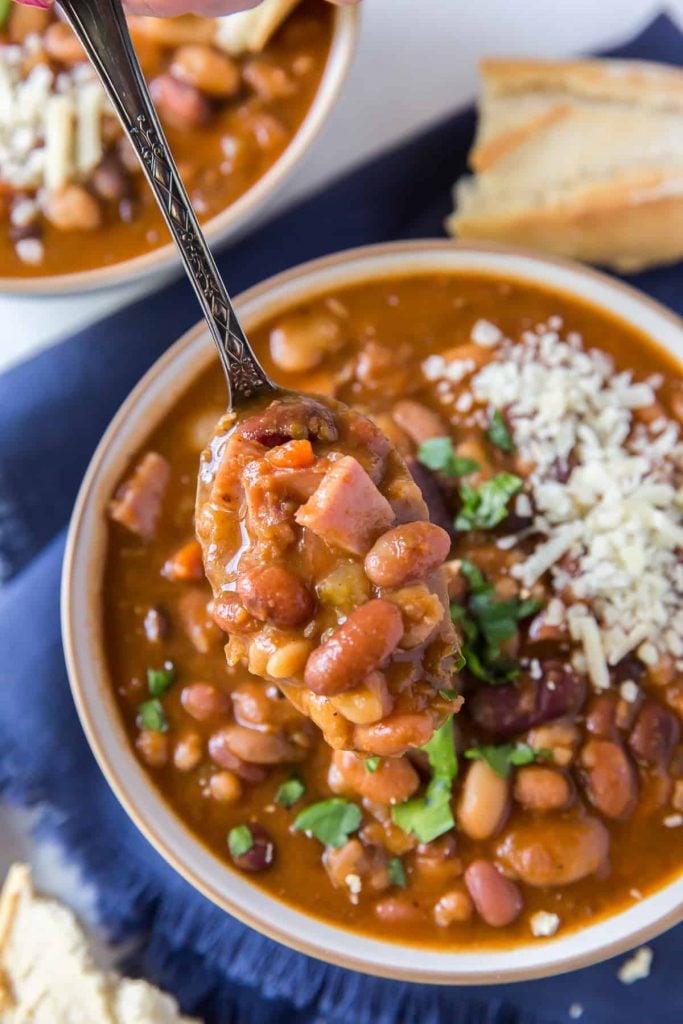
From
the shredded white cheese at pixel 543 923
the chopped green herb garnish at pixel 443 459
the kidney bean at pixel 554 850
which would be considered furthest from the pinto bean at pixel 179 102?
the shredded white cheese at pixel 543 923

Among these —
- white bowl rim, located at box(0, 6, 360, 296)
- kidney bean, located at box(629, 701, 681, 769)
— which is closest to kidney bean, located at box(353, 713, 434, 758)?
kidney bean, located at box(629, 701, 681, 769)

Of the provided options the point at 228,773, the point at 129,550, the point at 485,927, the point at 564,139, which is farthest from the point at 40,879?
the point at 564,139

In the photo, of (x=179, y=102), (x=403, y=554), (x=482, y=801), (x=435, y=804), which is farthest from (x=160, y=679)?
(x=179, y=102)

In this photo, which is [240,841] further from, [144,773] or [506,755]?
[506,755]

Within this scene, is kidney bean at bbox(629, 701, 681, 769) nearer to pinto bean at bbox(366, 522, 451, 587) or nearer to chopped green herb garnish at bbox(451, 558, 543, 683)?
chopped green herb garnish at bbox(451, 558, 543, 683)

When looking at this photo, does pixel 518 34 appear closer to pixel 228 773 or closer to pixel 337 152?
pixel 337 152
